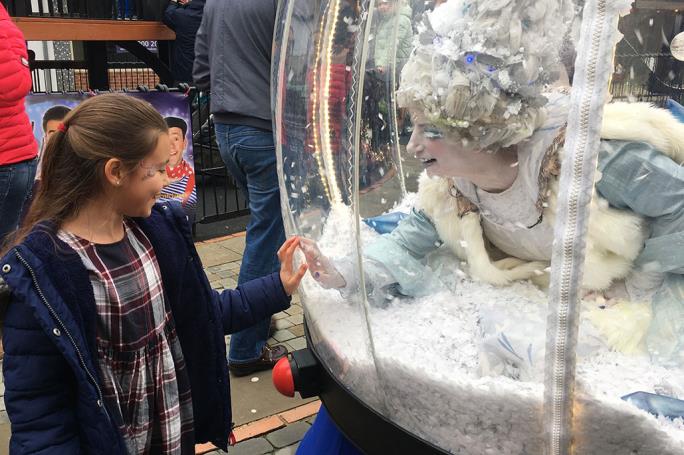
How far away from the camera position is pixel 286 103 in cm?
180

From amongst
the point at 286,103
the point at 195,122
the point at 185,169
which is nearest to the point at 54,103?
the point at 185,169

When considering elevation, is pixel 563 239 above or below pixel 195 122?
above

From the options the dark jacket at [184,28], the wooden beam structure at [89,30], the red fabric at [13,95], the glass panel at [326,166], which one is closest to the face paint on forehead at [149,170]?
the glass panel at [326,166]

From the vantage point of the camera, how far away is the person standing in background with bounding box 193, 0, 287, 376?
2959mm

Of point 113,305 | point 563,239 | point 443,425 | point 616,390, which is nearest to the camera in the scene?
point 563,239

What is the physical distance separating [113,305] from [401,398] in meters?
0.72

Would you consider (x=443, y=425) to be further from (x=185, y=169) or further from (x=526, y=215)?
(x=185, y=169)

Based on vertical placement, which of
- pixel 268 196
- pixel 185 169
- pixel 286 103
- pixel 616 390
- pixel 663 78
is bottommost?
pixel 185 169

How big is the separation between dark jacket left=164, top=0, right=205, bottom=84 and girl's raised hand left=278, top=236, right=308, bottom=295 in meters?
5.23

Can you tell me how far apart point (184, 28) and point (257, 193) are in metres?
4.24

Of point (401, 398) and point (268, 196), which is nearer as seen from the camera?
point (401, 398)

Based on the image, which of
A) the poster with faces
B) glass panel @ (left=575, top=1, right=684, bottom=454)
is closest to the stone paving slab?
glass panel @ (left=575, top=1, right=684, bottom=454)

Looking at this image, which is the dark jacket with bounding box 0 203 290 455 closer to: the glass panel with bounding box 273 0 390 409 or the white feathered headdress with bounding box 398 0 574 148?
the glass panel with bounding box 273 0 390 409

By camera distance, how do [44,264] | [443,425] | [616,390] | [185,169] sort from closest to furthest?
[616,390] < [443,425] < [44,264] < [185,169]
